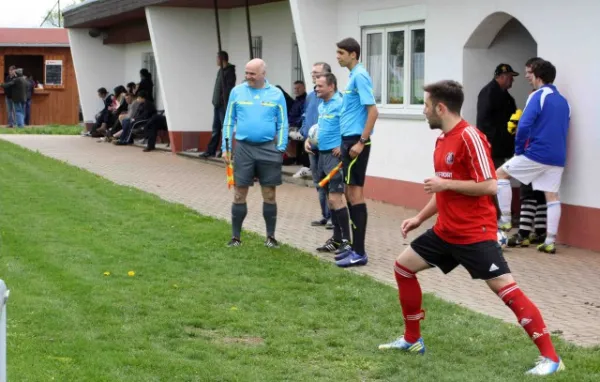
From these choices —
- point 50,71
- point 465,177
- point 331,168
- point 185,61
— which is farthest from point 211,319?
point 50,71

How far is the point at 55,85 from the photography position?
3762 cm

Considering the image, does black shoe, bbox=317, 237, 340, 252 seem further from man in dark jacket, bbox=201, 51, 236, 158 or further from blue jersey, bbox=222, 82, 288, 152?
man in dark jacket, bbox=201, 51, 236, 158

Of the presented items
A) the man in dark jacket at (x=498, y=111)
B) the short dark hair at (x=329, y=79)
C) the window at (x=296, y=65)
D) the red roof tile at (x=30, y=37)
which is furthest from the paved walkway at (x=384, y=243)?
the red roof tile at (x=30, y=37)

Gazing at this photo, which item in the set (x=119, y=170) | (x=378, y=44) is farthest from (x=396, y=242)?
(x=119, y=170)

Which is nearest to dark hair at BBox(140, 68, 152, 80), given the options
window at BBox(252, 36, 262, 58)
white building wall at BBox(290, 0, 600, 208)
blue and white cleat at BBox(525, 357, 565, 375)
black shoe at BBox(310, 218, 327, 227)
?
window at BBox(252, 36, 262, 58)

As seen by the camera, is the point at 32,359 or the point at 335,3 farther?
the point at 335,3

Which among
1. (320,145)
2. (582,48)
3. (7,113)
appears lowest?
(7,113)

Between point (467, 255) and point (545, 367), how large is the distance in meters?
0.77

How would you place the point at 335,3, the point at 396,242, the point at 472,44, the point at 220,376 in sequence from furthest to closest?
1. the point at 335,3
2. the point at 472,44
3. the point at 396,242
4. the point at 220,376

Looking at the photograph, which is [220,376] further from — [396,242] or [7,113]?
[7,113]

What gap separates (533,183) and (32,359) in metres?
6.24

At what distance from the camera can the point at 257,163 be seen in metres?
10.9

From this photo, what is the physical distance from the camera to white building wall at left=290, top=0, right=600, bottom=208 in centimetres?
1133

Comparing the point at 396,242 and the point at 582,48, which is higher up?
the point at 582,48
